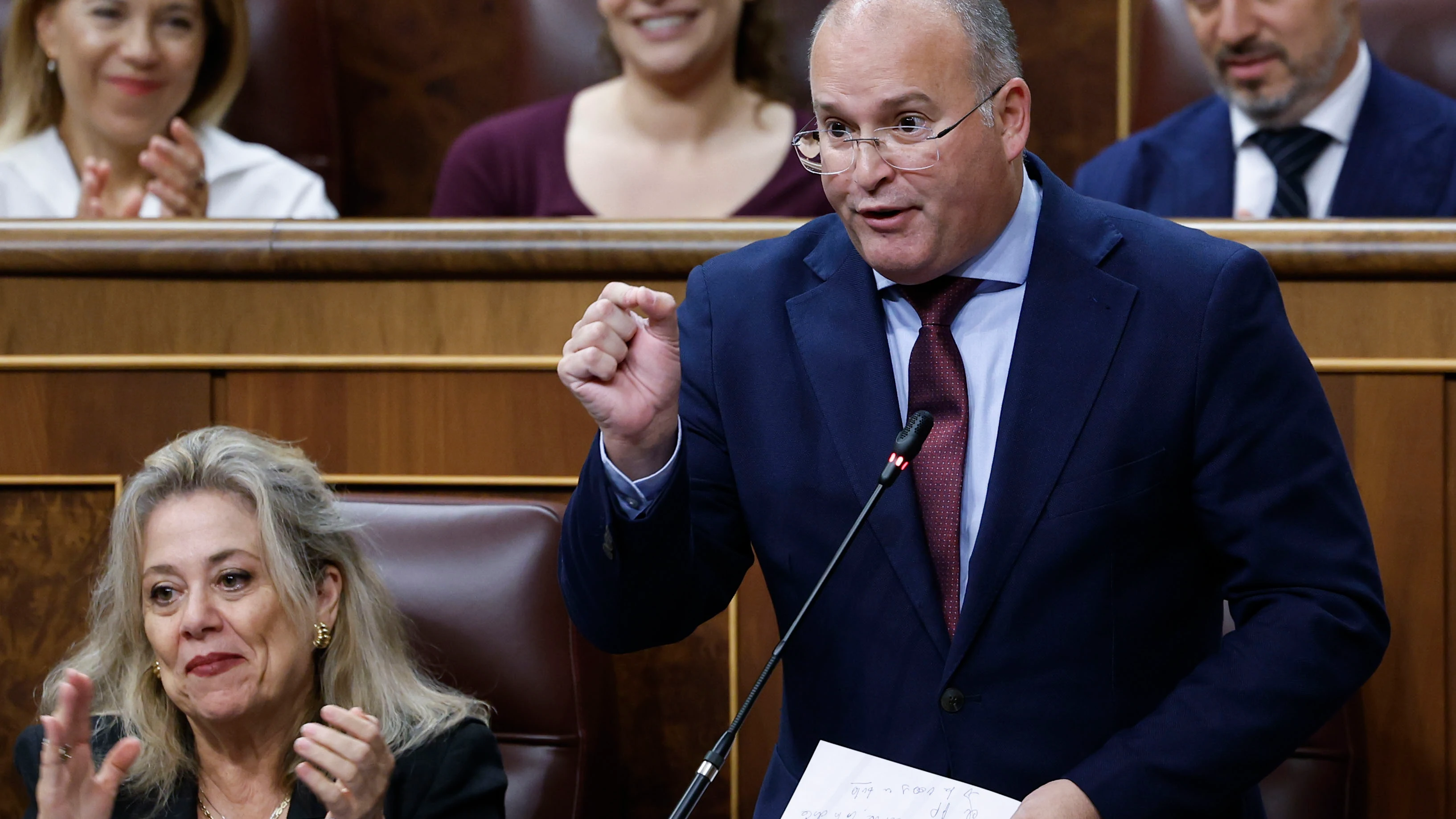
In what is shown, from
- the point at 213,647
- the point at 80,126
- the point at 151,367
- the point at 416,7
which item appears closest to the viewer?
the point at 213,647

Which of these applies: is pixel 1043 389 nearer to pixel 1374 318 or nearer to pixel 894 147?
pixel 894 147

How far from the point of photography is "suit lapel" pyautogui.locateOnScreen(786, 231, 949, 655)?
3.26 ft

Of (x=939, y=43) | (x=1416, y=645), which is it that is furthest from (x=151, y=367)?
(x=1416, y=645)

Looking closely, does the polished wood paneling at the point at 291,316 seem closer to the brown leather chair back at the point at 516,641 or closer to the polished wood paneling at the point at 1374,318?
the brown leather chair back at the point at 516,641

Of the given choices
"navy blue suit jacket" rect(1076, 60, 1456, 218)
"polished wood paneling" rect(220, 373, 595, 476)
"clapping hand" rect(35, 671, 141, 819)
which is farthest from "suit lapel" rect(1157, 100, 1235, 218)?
"clapping hand" rect(35, 671, 141, 819)

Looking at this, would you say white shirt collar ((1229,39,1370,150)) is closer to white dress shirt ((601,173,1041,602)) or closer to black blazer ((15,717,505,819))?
white dress shirt ((601,173,1041,602))

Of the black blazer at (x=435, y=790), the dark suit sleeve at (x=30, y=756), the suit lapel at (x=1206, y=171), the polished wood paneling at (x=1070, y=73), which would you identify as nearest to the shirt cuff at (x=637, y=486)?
the black blazer at (x=435, y=790)

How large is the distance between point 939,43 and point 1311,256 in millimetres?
478

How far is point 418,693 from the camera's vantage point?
1.25 m

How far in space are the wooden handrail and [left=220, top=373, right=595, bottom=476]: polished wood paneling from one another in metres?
0.09

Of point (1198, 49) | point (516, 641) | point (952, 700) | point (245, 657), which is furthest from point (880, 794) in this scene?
point (1198, 49)

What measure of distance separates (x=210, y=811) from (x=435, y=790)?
18 cm

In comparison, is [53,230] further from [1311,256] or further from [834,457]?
[1311,256]

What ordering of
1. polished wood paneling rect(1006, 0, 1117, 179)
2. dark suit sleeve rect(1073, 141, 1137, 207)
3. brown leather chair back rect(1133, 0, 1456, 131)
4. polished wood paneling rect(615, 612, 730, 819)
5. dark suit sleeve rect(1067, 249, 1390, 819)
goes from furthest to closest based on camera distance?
polished wood paneling rect(1006, 0, 1117, 179)
brown leather chair back rect(1133, 0, 1456, 131)
dark suit sleeve rect(1073, 141, 1137, 207)
polished wood paneling rect(615, 612, 730, 819)
dark suit sleeve rect(1067, 249, 1390, 819)
